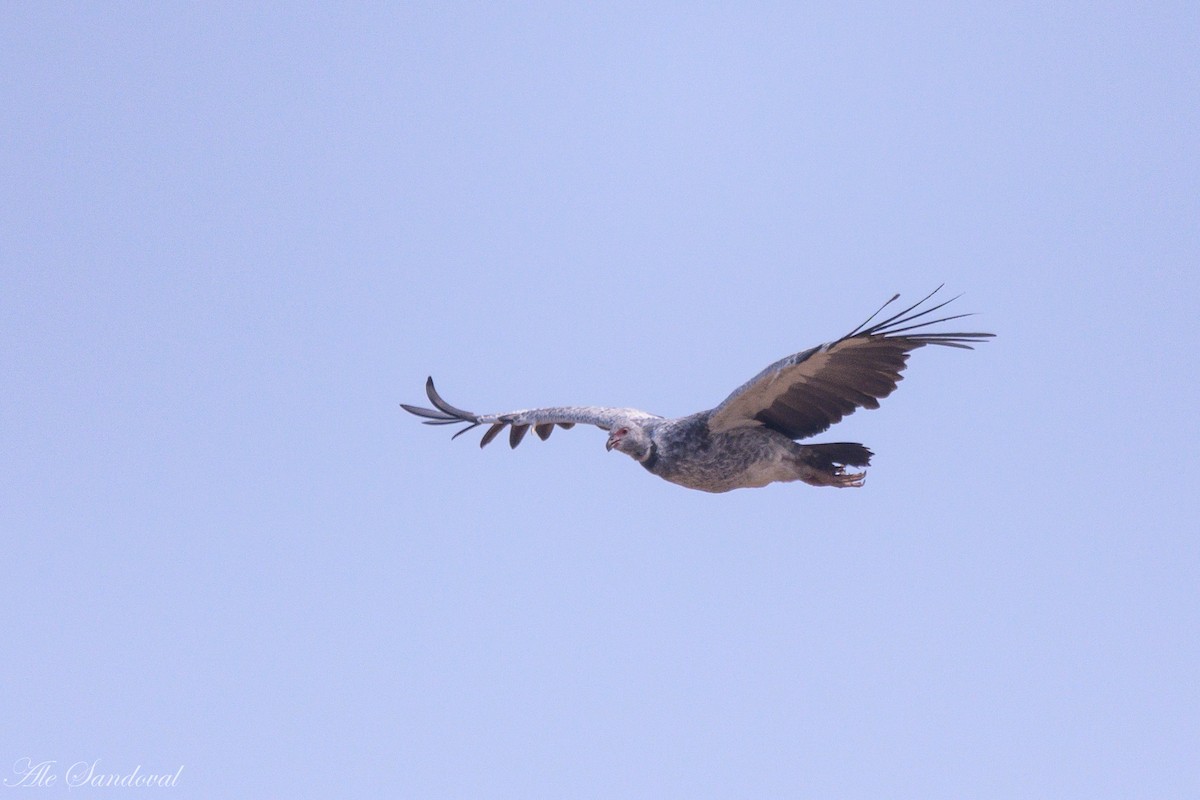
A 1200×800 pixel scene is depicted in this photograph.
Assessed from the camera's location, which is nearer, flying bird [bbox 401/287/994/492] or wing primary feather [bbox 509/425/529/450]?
flying bird [bbox 401/287/994/492]

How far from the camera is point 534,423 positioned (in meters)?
12.0

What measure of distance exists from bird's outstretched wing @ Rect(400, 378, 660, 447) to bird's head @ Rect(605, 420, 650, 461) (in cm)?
57

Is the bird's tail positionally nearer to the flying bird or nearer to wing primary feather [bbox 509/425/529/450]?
the flying bird

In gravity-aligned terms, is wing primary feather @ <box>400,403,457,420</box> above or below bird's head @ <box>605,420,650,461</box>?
above

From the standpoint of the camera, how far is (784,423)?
991cm

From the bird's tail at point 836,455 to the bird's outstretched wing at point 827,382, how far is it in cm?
13

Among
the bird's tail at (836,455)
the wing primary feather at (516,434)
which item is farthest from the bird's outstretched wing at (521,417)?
the bird's tail at (836,455)

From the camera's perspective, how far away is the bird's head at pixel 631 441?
10.2m

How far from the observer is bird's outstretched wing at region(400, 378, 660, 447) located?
11188 millimetres

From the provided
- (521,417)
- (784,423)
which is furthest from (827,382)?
(521,417)

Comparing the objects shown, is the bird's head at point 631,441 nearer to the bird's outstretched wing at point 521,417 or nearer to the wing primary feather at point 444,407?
the bird's outstretched wing at point 521,417

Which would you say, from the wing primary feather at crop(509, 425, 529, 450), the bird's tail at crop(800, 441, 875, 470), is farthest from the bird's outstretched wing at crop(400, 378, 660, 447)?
the bird's tail at crop(800, 441, 875, 470)

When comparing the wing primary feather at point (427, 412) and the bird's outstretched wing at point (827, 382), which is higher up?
the wing primary feather at point (427, 412)

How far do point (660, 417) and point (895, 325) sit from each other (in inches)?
102
